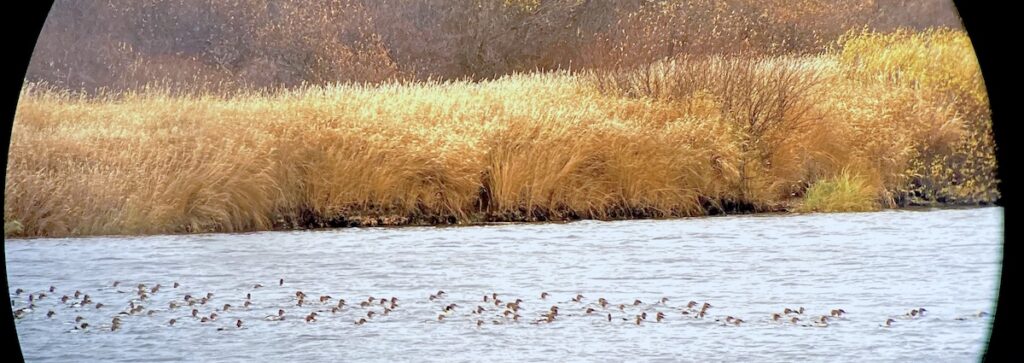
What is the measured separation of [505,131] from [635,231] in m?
1.68

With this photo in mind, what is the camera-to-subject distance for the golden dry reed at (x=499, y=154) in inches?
410

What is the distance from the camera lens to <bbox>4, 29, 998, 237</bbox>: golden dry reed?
10422 millimetres

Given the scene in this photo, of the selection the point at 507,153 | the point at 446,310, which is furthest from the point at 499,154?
the point at 446,310

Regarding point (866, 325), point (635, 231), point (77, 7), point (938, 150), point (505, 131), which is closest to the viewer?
point (866, 325)

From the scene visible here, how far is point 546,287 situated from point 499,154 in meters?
2.88

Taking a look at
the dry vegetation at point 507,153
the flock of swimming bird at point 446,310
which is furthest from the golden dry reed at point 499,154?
the flock of swimming bird at point 446,310

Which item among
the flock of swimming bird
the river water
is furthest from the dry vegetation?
the flock of swimming bird

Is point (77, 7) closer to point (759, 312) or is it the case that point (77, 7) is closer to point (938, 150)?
point (938, 150)

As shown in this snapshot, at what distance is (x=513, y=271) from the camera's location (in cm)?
848

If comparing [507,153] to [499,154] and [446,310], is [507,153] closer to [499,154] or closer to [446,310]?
[499,154]

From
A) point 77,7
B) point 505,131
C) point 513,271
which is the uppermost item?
point 77,7

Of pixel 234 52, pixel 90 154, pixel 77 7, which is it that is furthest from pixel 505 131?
pixel 77 7

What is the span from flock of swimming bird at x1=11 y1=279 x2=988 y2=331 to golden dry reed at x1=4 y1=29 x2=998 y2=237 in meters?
2.25

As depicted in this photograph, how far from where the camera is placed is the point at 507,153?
10719 millimetres
